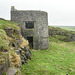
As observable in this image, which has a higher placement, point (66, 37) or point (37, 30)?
point (37, 30)

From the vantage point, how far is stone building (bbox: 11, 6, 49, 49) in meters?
23.1

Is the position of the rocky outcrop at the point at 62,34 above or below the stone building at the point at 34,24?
below

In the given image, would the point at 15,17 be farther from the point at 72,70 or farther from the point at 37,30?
the point at 72,70

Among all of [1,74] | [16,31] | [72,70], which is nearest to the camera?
[1,74]

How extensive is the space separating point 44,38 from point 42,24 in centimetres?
306

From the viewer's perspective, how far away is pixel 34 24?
23.7 metres

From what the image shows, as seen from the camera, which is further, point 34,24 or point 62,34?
point 62,34

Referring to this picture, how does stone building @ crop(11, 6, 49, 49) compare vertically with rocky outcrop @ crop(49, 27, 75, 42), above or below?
above

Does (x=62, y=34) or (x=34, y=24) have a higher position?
(x=34, y=24)

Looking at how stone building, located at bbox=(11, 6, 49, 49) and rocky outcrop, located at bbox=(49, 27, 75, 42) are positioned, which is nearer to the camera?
stone building, located at bbox=(11, 6, 49, 49)

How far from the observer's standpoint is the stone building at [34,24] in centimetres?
2309

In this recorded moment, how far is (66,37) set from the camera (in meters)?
46.9

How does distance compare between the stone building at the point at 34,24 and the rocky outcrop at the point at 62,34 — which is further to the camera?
the rocky outcrop at the point at 62,34

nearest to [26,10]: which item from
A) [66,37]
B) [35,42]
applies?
[35,42]
